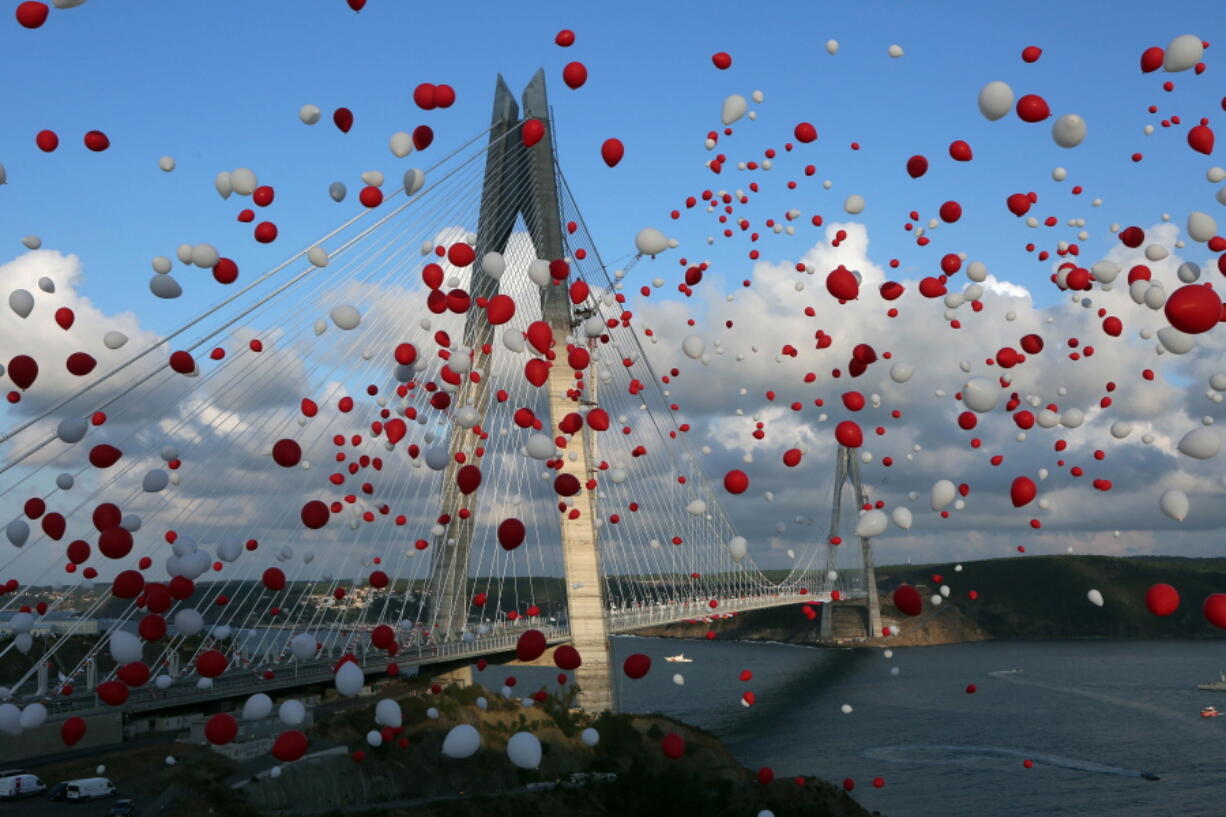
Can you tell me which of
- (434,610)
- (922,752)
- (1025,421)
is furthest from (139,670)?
(922,752)

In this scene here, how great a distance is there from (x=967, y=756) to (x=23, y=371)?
133ft

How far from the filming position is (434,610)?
4088 cm

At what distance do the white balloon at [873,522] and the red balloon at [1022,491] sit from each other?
1.46 metres

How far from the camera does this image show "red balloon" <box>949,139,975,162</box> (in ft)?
40.7

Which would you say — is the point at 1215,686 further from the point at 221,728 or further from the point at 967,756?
the point at 221,728

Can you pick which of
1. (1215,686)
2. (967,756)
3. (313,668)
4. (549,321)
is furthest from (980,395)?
(1215,686)

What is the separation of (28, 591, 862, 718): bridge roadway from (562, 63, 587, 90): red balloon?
1723 cm

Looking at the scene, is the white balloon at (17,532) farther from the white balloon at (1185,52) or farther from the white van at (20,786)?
the white balloon at (1185,52)

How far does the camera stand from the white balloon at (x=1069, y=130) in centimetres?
1054

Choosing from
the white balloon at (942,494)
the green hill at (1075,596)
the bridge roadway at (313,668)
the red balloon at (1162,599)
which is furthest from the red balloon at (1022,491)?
the green hill at (1075,596)

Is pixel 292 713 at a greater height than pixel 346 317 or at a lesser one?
lesser

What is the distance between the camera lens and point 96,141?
40.2ft

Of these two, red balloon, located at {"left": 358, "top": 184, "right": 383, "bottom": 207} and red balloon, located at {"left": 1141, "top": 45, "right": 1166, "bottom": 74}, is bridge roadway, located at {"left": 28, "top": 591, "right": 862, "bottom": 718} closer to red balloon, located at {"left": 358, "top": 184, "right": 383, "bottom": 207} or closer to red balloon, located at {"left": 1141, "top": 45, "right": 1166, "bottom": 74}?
red balloon, located at {"left": 358, "top": 184, "right": 383, "bottom": 207}

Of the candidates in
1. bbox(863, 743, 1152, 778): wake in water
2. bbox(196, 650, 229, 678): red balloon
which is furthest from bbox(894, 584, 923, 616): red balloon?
bbox(863, 743, 1152, 778): wake in water
